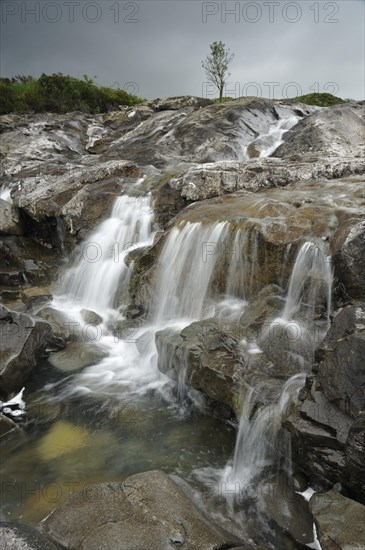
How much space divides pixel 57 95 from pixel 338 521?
1325 inches

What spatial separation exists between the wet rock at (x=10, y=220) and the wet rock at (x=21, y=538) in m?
11.5

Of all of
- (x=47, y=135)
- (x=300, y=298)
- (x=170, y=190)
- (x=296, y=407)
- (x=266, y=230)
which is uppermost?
(x=47, y=135)

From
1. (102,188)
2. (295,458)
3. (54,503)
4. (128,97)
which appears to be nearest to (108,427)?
(54,503)

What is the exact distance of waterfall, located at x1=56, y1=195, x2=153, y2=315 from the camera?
12.0 meters

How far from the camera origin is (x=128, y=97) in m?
34.7

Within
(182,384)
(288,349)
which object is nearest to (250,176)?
(288,349)

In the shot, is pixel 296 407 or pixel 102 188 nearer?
pixel 296 407

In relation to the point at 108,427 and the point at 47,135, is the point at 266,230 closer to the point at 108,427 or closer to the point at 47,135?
the point at 108,427

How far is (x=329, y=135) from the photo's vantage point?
17.5m

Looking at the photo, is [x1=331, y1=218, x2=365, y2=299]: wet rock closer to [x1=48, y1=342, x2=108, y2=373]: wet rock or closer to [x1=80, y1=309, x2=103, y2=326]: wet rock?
[x1=48, y1=342, x2=108, y2=373]: wet rock

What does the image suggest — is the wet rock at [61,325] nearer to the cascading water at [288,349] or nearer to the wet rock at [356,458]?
the cascading water at [288,349]

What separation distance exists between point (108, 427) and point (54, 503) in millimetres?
1811

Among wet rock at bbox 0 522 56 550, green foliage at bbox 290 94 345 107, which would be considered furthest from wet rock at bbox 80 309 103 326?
green foliage at bbox 290 94 345 107

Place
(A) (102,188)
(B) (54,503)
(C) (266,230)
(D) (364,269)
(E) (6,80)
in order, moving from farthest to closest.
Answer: (E) (6,80) < (A) (102,188) < (C) (266,230) < (D) (364,269) < (B) (54,503)
